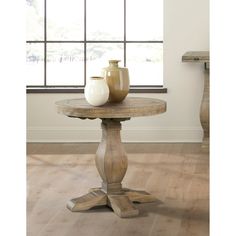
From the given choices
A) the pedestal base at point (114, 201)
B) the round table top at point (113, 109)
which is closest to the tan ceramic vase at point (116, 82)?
the round table top at point (113, 109)

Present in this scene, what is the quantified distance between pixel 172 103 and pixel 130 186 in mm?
2189

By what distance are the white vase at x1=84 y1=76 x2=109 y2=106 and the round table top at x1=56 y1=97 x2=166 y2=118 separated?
0.13 ft

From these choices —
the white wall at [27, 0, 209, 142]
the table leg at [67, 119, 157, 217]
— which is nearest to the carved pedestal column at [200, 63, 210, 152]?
the white wall at [27, 0, 209, 142]

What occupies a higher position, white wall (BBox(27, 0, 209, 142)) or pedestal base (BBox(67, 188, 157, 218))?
white wall (BBox(27, 0, 209, 142))

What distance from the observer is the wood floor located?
351cm

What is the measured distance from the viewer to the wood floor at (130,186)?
351 cm

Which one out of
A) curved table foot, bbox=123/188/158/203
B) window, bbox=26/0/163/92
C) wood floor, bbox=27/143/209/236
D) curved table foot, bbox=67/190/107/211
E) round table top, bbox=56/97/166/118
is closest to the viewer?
wood floor, bbox=27/143/209/236

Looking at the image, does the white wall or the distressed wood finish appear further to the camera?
the white wall

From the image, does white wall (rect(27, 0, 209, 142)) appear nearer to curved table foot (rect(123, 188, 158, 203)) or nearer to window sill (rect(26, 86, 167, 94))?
window sill (rect(26, 86, 167, 94))

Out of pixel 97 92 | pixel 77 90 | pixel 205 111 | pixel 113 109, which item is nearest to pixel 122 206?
pixel 113 109

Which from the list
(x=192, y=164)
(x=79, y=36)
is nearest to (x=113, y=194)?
(x=192, y=164)

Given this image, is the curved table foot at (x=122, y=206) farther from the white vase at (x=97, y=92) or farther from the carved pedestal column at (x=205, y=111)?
the carved pedestal column at (x=205, y=111)

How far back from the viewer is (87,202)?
393 cm

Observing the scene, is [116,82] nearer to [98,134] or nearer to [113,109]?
[113,109]
